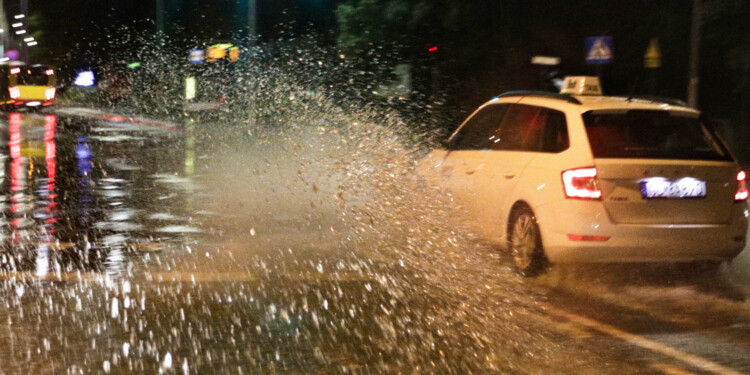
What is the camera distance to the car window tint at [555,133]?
777 cm

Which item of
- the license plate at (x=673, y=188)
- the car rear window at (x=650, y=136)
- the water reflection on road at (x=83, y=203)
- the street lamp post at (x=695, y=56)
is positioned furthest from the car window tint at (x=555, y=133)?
the street lamp post at (x=695, y=56)

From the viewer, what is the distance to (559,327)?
647 cm

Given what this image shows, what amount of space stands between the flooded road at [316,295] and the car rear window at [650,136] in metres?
1.08

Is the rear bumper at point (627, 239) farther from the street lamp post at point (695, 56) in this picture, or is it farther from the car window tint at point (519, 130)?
the street lamp post at point (695, 56)

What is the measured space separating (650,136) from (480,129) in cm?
182

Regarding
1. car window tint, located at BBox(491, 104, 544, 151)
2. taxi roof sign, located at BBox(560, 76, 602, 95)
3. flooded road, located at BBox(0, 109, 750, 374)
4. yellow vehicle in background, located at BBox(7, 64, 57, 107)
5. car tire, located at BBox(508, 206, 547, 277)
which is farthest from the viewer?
yellow vehicle in background, located at BBox(7, 64, 57, 107)

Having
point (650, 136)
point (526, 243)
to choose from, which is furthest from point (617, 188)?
point (526, 243)

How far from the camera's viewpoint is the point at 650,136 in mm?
7699

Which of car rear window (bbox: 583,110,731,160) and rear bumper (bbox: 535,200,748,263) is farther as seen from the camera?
car rear window (bbox: 583,110,731,160)

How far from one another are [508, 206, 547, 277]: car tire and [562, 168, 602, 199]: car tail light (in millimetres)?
453

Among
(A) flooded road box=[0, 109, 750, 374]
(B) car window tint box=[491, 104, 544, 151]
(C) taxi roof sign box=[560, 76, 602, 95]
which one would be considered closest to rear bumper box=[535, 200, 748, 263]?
(A) flooded road box=[0, 109, 750, 374]

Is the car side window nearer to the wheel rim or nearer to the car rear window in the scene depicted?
the wheel rim

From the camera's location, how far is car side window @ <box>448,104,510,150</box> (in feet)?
29.2

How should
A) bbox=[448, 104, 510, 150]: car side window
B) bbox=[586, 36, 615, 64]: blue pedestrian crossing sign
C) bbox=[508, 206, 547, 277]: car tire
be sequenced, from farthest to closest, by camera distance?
bbox=[586, 36, 615, 64]: blue pedestrian crossing sign, bbox=[448, 104, 510, 150]: car side window, bbox=[508, 206, 547, 277]: car tire
